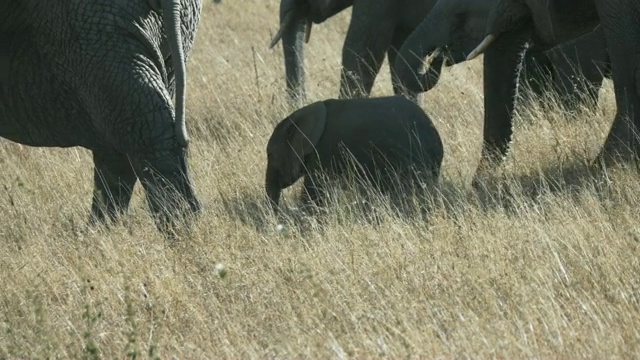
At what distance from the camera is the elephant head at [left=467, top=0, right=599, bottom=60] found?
970cm

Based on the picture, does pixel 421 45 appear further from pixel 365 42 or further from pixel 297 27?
pixel 297 27

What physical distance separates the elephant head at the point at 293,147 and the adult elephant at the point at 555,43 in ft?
3.17

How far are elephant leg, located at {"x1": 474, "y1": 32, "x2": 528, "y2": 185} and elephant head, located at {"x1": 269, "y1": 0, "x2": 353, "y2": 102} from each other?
106 inches

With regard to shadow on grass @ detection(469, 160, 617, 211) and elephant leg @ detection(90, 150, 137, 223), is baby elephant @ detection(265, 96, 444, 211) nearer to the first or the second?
shadow on grass @ detection(469, 160, 617, 211)

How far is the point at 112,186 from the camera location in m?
8.96

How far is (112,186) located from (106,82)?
96 cm

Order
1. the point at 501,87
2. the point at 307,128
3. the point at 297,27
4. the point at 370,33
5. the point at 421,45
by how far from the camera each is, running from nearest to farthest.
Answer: the point at 307,128, the point at 501,87, the point at 421,45, the point at 370,33, the point at 297,27

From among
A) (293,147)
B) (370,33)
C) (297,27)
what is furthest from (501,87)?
(297,27)

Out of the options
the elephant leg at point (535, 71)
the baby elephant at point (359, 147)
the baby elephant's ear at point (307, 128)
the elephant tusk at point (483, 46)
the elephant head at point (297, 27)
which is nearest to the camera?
the baby elephant at point (359, 147)

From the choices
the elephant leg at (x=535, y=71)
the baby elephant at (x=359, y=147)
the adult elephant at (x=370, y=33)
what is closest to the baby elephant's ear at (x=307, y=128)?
the baby elephant at (x=359, y=147)

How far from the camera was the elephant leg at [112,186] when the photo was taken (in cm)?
882

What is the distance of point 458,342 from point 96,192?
298 centimetres

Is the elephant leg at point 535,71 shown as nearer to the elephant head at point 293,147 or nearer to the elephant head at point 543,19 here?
the elephant head at point 543,19

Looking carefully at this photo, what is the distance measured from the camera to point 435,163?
31.3 ft
